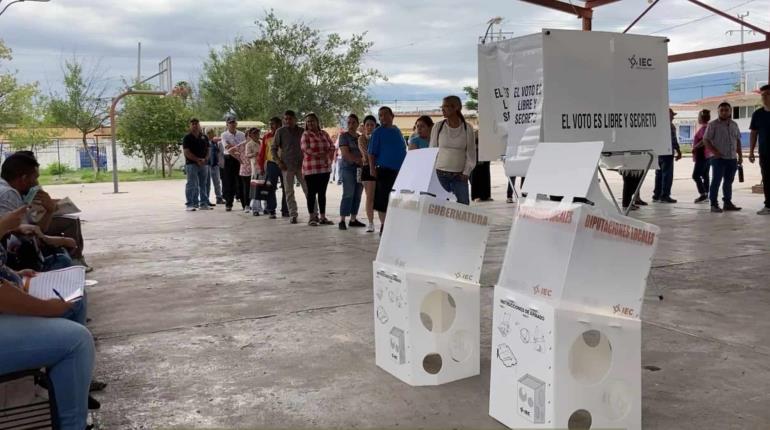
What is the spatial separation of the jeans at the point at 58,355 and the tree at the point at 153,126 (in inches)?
1156

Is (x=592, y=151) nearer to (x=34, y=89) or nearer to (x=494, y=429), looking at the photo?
(x=494, y=429)

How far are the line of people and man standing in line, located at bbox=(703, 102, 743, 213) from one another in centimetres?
467

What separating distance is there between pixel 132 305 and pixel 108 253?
315 cm

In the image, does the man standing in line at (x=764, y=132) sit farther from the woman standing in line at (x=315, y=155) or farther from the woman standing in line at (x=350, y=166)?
the woman standing in line at (x=315, y=155)

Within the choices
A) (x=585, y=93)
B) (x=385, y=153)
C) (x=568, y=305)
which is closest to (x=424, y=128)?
(x=385, y=153)

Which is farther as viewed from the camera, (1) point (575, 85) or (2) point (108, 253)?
(2) point (108, 253)

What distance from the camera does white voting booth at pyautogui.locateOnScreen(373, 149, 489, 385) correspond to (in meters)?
3.50

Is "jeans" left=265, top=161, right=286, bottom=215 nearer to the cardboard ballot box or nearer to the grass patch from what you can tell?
the cardboard ballot box

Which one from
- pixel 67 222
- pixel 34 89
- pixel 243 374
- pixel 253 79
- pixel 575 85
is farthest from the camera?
pixel 34 89

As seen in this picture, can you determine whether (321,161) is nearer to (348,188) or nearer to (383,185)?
(348,188)

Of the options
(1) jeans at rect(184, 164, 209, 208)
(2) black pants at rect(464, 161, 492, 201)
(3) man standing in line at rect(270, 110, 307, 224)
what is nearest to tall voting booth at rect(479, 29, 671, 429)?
(3) man standing in line at rect(270, 110, 307, 224)

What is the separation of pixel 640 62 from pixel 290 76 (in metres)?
30.8

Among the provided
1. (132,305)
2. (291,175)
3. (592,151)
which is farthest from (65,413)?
(291,175)

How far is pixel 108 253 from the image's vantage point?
8.34 m
